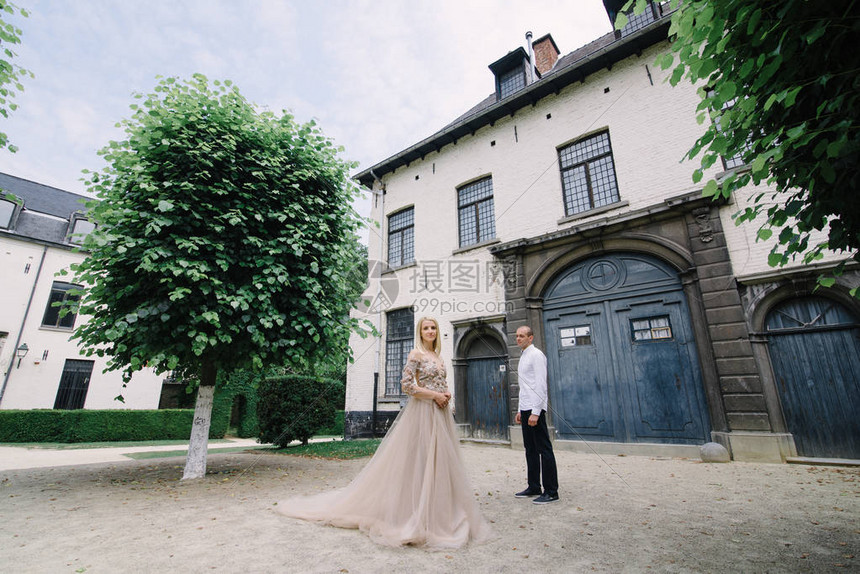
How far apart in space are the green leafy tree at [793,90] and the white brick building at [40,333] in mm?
23546

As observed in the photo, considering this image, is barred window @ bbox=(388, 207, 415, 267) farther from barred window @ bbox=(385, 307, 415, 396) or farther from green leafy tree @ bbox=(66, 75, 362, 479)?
green leafy tree @ bbox=(66, 75, 362, 479)

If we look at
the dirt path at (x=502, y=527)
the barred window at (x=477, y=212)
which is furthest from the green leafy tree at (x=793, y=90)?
the barred window at (x=477, y=212)

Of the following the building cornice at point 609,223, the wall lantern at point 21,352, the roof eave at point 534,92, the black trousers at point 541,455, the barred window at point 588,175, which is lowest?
the black trousers at point 541,455

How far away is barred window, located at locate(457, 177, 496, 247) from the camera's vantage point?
1168 centimetres

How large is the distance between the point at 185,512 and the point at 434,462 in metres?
2.88

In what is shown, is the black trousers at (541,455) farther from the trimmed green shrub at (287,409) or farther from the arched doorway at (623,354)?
the trimmed green shrub at (287,409)

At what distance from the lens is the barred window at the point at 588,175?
9.68m

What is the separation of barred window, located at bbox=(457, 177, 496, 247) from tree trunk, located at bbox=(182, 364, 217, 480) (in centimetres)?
791

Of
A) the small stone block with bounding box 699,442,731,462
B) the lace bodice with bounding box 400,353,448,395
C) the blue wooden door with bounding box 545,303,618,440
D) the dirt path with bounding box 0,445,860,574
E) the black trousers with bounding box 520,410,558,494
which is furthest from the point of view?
the blue wooden door with bounding box 545,303,618,440

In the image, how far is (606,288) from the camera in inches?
355

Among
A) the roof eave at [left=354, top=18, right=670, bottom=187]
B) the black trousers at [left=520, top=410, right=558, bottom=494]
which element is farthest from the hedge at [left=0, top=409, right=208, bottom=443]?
the black trousers at [left=520, top=410, right=558, bottom=494]

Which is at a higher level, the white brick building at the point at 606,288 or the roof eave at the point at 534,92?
the roof eave at the point at 534,92

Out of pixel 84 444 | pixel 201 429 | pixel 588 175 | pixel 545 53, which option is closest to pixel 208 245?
pixel 201 429

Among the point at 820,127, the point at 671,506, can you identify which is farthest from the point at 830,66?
the point at 671,506
